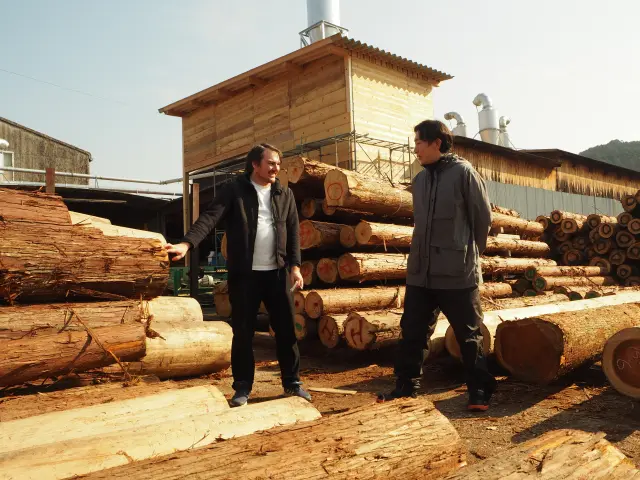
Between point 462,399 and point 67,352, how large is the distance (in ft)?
10.5

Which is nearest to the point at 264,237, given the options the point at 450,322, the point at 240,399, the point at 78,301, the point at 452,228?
the point at 240,399

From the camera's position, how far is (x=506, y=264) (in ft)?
31.9

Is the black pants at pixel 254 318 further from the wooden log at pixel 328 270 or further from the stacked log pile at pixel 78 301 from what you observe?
the wooden log at pixel 328 270

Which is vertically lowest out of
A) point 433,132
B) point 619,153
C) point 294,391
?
point 294,391

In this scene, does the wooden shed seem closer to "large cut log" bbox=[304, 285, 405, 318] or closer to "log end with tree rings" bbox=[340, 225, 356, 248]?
"log end with tree rings" bbox=[340, 225, 356, 248]

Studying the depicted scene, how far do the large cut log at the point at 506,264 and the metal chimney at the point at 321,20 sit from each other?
35.2ft

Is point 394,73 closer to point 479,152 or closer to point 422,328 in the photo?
point 479,152

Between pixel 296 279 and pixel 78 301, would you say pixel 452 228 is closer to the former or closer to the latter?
pixel 296 279

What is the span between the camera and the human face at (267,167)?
423 centimetres

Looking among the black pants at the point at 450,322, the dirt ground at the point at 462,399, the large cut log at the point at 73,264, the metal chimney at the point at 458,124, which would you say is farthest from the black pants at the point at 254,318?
the metal chimney at the point at 458,124

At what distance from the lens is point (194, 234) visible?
3.92m

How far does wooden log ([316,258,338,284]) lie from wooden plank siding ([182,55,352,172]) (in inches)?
262

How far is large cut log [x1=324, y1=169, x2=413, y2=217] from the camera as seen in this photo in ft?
23.2

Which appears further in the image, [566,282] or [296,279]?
[566,282]
